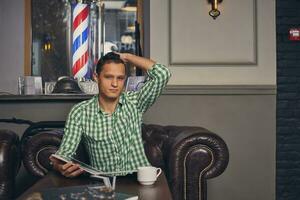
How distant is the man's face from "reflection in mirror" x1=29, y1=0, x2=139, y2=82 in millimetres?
1607

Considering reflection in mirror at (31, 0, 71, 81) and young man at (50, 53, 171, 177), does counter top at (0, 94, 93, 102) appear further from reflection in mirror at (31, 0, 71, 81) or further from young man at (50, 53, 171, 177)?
young man at (50, 53, 171, 177)

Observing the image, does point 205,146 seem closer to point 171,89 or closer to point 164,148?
point 164,148

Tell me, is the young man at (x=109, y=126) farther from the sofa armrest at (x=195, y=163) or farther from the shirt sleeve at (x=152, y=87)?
the sofa armrest at (x=195, y=163)

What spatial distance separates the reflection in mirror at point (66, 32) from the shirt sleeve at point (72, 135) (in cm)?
163

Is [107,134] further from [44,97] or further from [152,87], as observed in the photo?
[44,97]

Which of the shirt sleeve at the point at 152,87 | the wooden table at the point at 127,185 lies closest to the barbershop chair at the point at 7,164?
the wooden table at the point at 127,185

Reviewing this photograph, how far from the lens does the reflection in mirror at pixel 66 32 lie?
149 inches

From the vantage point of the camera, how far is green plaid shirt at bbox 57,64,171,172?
7.14 ft

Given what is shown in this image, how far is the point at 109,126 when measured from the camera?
2195 millimetres

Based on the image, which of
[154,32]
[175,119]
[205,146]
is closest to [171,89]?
[175,119]

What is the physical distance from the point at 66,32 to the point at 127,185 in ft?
7.23

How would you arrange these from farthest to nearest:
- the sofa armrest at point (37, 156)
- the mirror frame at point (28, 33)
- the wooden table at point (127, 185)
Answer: the mirror frame at point (28, 33) < the sofa armrest at point (37, 156) < the wooden table at point (127, 185)

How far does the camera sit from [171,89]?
3.57 m

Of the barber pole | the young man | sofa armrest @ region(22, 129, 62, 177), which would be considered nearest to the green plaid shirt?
the young man
